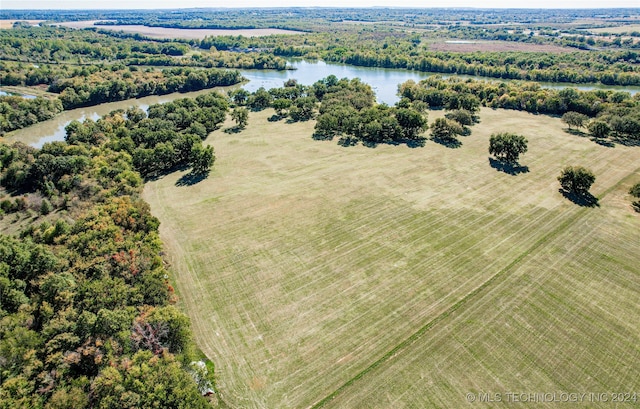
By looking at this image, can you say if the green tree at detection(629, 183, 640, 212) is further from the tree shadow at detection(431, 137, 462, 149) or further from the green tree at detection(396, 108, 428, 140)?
the green tree at detection(396, 108, 428, 140)

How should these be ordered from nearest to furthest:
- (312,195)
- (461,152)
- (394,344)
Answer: (394,344) → (312,195) → (461,152)

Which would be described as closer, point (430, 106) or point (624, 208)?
point (624, 208)

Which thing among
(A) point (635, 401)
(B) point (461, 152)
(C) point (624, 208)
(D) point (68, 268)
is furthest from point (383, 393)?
(B) point (461, 152)

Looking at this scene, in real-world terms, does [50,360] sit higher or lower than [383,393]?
higher

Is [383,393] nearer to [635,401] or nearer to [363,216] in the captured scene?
[635,401]

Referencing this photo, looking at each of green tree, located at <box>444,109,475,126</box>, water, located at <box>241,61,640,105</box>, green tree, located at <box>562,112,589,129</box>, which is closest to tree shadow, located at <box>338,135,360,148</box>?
green tree, located at <box>444,109,475,126</box>

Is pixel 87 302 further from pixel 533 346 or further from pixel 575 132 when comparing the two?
pixel 575 132

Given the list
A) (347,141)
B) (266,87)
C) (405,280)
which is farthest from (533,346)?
(266,87)

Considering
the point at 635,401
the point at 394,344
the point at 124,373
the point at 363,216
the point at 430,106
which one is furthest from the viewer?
the point at 430,106
